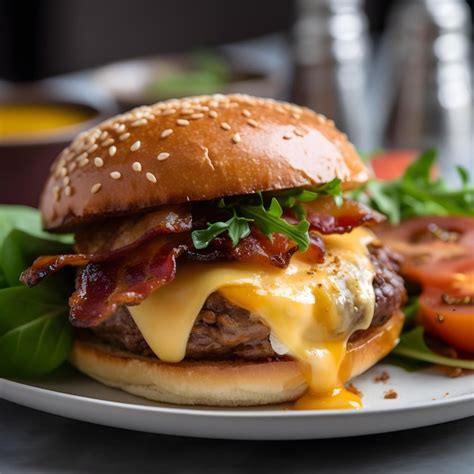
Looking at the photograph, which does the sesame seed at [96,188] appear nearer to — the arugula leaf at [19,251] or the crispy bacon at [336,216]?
the arugula leaf at [19,251]

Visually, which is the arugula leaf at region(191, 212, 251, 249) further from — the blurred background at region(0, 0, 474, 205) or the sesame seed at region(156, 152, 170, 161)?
the blurred background at region(0, 0, 474, 205)

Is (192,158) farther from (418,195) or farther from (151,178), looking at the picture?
(418,195)

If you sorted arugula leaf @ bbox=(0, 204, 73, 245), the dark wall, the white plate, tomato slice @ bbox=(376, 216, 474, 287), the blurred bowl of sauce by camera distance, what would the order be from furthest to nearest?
the dark wall
the blurred bowl of sauce
arugula leaf @ bbox=(0, 204, 73, 245)
tomato slice @ bbox=(376, 216, 474, 287)
the white plate

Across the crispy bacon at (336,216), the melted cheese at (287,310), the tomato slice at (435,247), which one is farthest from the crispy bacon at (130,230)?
the tomato slice at (435,247)

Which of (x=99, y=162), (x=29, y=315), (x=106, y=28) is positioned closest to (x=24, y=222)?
(x=29, y=315)

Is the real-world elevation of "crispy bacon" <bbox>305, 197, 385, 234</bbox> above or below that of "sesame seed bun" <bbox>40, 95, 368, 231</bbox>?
below

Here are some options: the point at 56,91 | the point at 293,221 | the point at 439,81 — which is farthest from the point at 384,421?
the point at 439,81

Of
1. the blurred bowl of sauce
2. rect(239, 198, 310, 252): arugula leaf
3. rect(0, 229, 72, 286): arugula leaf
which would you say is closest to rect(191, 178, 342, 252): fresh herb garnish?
rect(239, 198, 310, 252): arugula leaf
